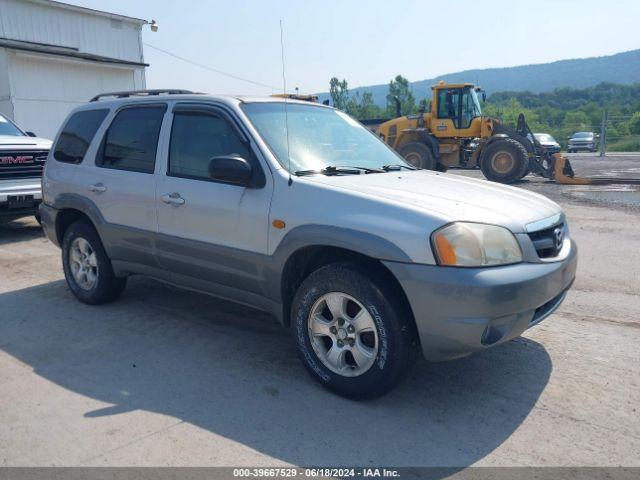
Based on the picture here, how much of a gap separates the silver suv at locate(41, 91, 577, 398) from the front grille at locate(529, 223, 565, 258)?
12 mm

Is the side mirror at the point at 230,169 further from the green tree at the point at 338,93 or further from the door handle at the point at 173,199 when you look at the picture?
the green tree at the point at 338,93

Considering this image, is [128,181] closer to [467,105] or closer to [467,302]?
[467,302]

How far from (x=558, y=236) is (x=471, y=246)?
0.92 m

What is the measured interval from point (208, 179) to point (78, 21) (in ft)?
66.6

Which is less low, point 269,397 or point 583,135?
point 583,135

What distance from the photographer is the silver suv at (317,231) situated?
314 centimetres

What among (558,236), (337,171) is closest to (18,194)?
(337,171)

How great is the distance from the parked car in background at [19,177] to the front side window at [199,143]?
5.00m

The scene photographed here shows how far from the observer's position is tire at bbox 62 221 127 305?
520 centimetres

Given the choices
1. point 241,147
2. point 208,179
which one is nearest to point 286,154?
point 241,147

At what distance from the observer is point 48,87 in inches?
715

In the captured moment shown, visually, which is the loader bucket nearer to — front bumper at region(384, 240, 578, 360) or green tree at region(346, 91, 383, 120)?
front bumper at region(384, 240, 578, 360)

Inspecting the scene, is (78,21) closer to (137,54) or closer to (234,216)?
(137,54)

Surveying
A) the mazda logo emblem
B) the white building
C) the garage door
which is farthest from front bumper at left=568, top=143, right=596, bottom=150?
the mazda logo emblem
